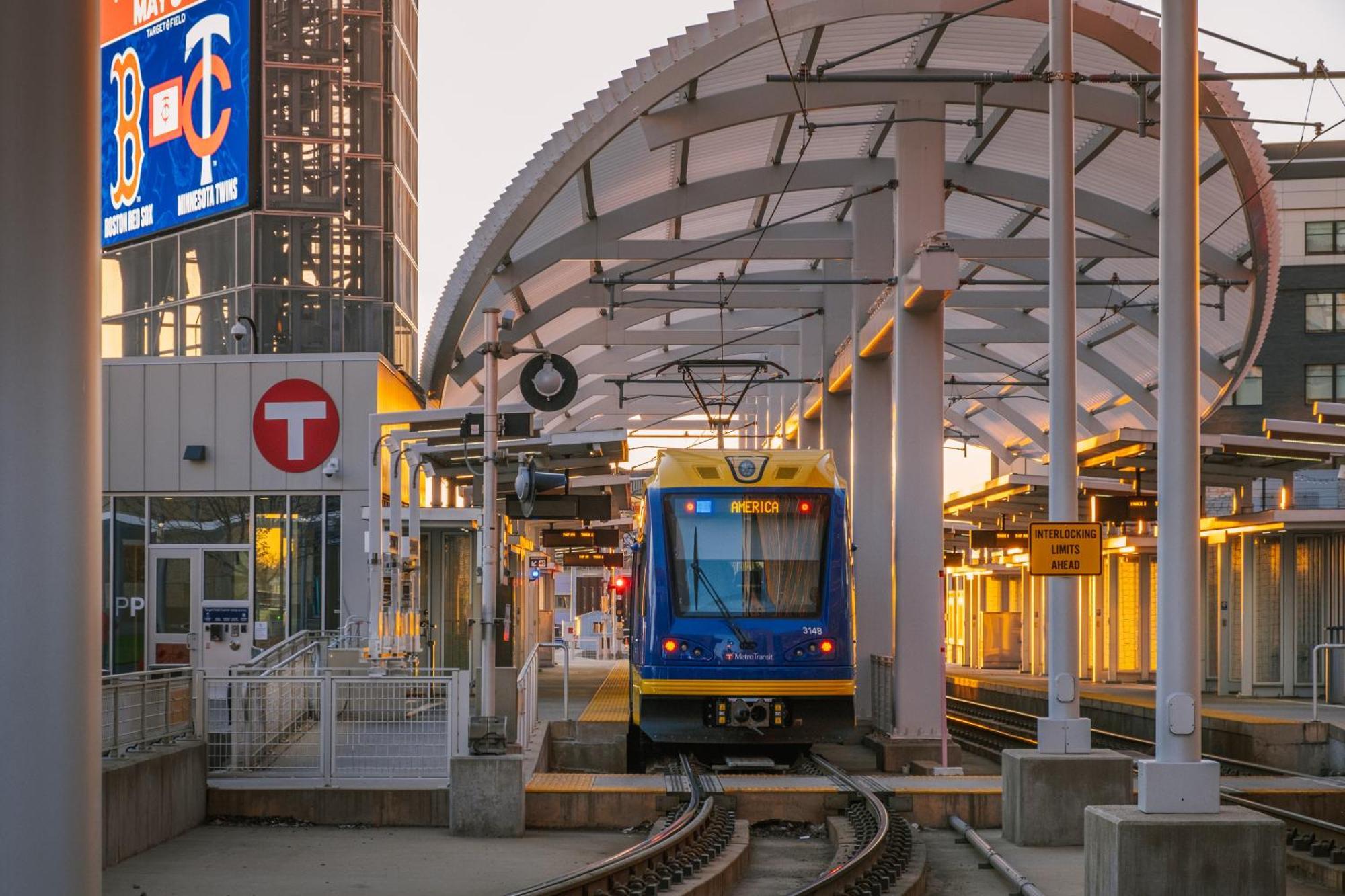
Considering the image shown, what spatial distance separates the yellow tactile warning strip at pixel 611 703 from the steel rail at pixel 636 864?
6.81 metres

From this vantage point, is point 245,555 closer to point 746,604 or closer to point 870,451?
point 870,451

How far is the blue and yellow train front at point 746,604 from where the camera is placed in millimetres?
18172

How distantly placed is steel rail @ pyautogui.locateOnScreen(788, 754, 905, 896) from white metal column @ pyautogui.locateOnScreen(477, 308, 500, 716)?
339cm

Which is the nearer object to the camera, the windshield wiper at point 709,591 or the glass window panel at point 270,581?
the windshield wiper at point 709,591

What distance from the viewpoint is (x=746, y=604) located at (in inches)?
727

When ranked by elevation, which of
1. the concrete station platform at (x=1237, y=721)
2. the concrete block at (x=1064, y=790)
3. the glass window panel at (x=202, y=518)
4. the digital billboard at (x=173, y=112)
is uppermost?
the digital billboard at (x=173, y=112)

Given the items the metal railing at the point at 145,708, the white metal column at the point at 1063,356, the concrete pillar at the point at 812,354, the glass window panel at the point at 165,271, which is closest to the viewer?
the metal railing at the point at 145,708

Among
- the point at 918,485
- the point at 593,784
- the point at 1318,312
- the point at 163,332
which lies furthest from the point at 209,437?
the point at 1318,312

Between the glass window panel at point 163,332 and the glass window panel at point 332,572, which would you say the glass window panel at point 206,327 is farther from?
the glass window panel at point 332,572

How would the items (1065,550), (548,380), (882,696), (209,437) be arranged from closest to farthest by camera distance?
(1065,550)
(548,380)
(882,696)
(209,437)

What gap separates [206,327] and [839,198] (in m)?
11.5

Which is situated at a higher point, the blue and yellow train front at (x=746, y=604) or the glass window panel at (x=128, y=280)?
the glass window panel at (x=128, y=280)

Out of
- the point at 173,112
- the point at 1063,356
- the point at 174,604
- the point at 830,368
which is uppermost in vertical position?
the point at 173,112

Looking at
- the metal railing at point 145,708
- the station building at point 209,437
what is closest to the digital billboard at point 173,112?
the station building at point 209,437
